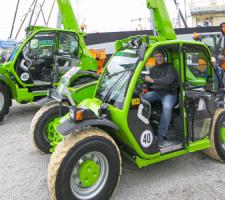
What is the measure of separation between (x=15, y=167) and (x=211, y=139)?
2.98 meters

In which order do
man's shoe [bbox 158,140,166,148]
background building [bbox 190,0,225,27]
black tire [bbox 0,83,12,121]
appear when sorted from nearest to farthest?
man's shoe [bbox 158,140,166,148] → black tire [bbox 0,83,12,121] → background building [bbox 190,0,225,27]

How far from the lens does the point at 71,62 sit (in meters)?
8.09

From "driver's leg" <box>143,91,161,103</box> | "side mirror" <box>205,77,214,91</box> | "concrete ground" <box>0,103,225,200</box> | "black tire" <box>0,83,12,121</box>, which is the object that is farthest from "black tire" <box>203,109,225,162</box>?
"black tire" <box>0,83,12,121</box>

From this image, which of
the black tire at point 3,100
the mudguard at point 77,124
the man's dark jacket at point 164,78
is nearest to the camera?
the mudguard at point 77,124

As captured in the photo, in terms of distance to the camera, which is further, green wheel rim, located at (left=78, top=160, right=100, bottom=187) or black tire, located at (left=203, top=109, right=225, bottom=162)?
black tire, located at (left=203, top=109, right=225, bottom=162)

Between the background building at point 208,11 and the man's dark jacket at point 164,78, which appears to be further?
the background building at point 208,11

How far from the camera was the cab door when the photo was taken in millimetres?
3920

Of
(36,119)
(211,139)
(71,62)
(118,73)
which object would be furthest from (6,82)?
(211,139)

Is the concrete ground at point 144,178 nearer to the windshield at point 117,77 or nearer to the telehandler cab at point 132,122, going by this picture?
the telehandler cab at point 132,122

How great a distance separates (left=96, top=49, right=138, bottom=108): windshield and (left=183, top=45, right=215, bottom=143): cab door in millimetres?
786

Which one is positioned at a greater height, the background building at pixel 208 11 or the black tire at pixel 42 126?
the background building at pixel 208 11

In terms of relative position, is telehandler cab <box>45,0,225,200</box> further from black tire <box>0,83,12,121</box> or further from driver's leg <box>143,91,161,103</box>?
black tire <box>0,83,12,121</box>

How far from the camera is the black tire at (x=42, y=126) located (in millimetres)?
4530

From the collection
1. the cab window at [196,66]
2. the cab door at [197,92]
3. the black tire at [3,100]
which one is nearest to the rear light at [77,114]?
the cab door at [197,92]
